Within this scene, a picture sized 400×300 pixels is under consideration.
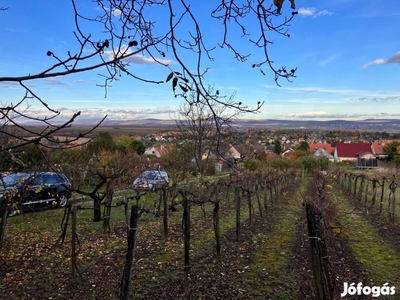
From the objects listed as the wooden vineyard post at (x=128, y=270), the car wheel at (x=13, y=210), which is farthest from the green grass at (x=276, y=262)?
the car wheel at (x=13, y=210)

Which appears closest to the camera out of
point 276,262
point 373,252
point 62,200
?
point 276,262

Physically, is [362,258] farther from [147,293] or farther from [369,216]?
[369,216]

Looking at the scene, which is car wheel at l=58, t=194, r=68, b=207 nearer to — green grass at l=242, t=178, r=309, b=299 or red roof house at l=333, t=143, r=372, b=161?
green grass at l=242, t=178, r=309, b=299

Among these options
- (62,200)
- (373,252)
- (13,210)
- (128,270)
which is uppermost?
(128,270)

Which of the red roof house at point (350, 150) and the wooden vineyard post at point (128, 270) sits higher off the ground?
the wooden vineyard post at point (128, 270)

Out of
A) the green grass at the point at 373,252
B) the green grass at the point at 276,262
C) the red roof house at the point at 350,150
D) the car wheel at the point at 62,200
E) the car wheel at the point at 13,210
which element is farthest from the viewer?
the red roof house at the point at 350,150

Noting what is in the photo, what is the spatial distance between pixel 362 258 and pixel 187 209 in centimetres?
360

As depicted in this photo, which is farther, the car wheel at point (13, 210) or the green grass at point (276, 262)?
the car wheel at point (13, 210)

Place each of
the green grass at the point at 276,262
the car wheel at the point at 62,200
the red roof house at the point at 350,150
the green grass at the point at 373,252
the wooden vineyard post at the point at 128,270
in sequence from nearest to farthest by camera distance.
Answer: the wooden vineyard post at the point at 128,270, the green grass at the point at 276,262, the green grass at the point at 373,252, the car wheel at the point at 62,200, the red roof house at the point at 350,150

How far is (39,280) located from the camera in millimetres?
4629

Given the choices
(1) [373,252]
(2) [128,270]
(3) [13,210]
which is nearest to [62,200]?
(3) [13,210]

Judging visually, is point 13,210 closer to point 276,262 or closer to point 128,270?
point 128,270

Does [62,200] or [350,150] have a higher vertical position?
[62,200]

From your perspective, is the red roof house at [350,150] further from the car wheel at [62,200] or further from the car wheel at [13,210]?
the car wheel at [13,210]
